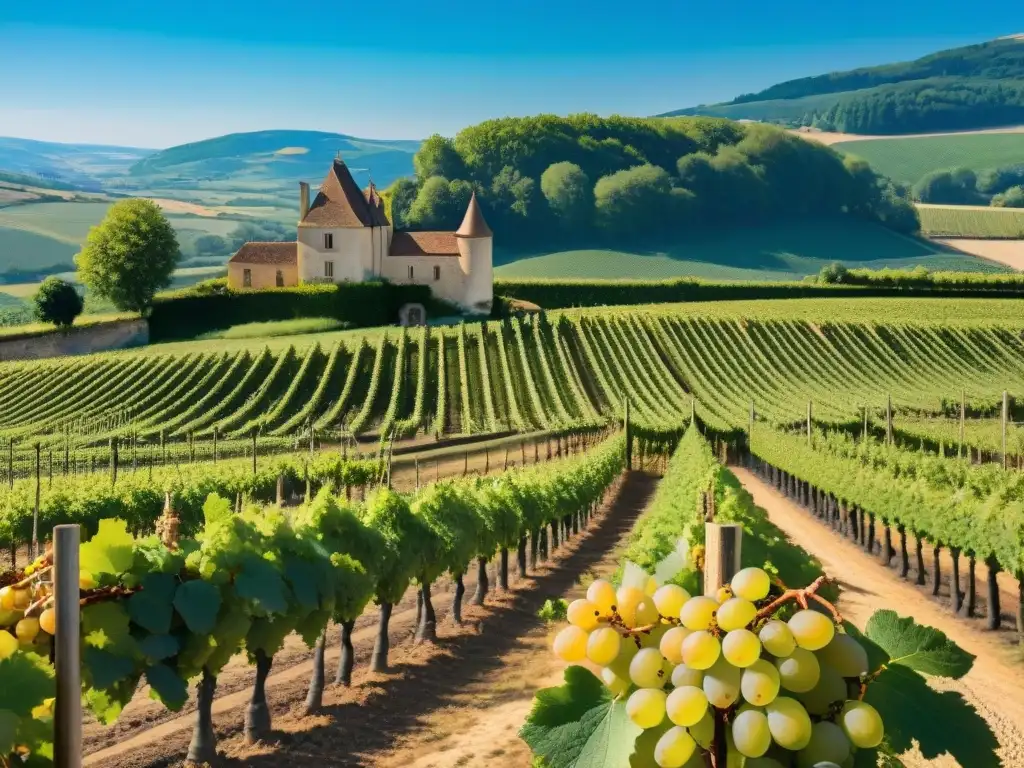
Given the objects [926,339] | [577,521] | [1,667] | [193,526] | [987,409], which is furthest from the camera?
[926,339]

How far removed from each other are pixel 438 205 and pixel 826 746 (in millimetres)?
105661

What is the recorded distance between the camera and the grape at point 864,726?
2.73m

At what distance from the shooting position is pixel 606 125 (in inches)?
5025

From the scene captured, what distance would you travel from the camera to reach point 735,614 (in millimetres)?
2711

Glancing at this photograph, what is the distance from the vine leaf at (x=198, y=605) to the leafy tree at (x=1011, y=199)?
150m

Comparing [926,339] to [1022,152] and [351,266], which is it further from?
[1022,152]

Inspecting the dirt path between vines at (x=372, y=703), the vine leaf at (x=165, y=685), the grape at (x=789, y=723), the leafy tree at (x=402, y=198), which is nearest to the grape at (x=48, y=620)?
the vine leaf at (x=165, y=685)

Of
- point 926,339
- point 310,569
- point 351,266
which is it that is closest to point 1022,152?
point 926,339

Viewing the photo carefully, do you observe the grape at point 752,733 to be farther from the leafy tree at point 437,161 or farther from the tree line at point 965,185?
the tree line at point 965,185

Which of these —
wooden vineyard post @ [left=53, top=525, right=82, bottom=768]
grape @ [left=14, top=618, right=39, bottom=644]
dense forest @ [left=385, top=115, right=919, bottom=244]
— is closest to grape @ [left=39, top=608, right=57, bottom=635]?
grape @ [left=14, top=618, right=39, bottom=644]

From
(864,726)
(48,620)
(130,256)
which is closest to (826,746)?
(864,726)

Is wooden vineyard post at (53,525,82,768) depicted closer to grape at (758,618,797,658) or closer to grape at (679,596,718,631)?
grape at (679,596,718,631)

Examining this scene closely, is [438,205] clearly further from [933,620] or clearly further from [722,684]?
[722,684]

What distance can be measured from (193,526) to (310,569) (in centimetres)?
1445
